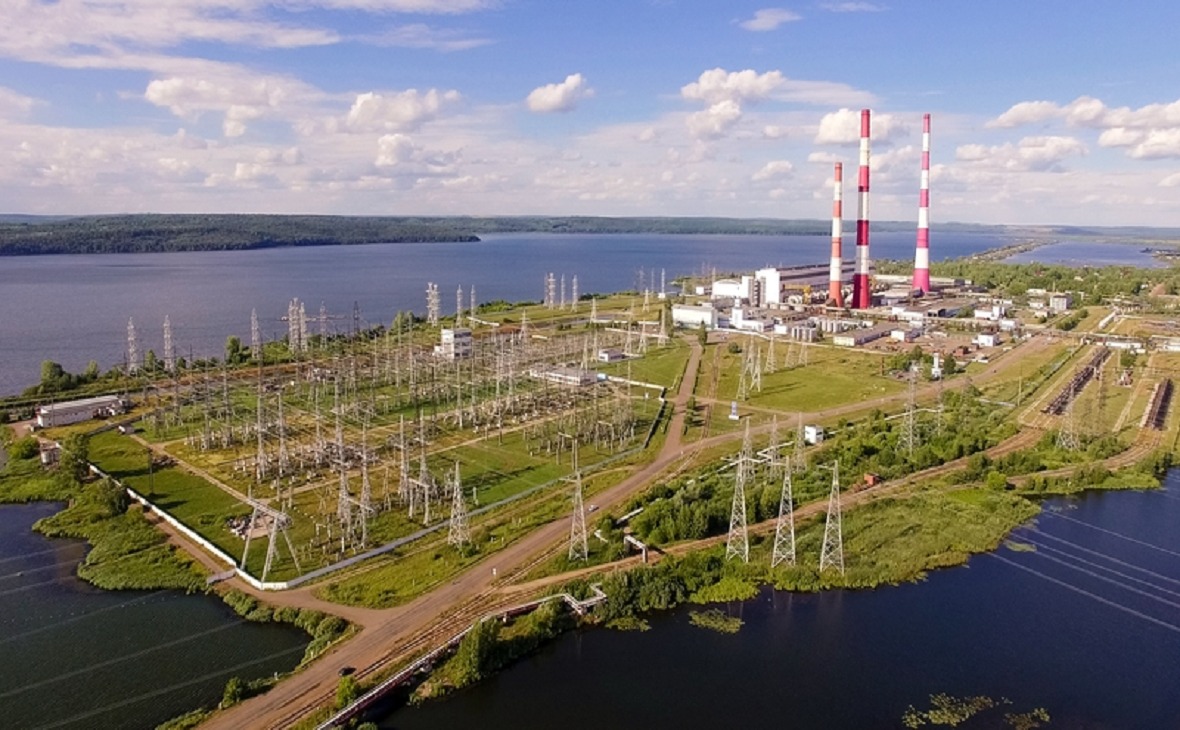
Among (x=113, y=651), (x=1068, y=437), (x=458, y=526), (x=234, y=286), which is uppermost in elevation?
(x=234, y=286)

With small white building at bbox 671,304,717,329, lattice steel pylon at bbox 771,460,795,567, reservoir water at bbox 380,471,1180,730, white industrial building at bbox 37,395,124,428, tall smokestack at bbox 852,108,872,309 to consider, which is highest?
tall smokestack at bbox 852,108,872,309

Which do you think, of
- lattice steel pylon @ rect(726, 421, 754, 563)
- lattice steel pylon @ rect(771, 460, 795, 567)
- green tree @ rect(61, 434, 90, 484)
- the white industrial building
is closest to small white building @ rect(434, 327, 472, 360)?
the white industrial building

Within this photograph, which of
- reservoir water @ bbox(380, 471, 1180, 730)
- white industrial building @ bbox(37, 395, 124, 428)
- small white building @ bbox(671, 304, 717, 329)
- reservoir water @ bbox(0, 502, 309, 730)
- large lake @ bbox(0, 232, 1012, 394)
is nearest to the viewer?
reservoir water @ bbox(0, 502, 309, 730)

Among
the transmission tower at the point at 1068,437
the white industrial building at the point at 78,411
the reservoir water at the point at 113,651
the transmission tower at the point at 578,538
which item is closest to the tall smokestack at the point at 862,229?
the transmission tower at the point at 1068,437

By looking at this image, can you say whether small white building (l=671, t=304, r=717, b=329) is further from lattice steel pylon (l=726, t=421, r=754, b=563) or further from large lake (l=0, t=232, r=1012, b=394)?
lattice steel pylon (l=726, t=421, r=754, b=563)

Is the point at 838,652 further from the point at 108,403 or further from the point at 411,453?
the point at 108,403

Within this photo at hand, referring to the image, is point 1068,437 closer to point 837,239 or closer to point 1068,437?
point 1068,437

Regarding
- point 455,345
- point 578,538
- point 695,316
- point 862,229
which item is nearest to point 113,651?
point 578,538
